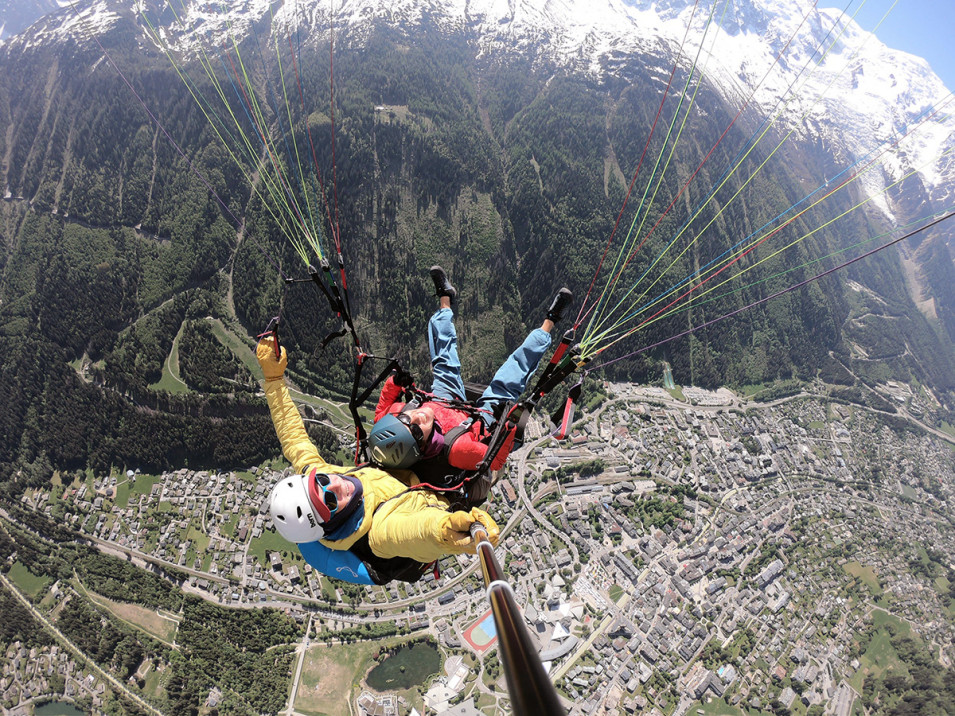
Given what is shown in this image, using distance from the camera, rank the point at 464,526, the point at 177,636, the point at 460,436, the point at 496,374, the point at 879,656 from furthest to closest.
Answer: the point at 879,656
the point at 177,636
the point at 496,374
the point at 460,436
the point at 464,526

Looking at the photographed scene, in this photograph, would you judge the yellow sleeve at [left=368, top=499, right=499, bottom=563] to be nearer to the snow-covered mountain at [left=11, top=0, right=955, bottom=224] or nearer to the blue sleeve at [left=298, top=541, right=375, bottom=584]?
the blue sleeve at [left=298, top=541, right=375, bottom=584]

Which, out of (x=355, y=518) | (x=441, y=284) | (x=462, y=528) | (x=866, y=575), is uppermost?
(x=441, y=284)

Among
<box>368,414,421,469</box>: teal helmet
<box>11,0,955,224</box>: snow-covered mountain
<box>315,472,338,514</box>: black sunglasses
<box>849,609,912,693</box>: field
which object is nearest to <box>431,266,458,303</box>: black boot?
<box>368,414,421,469</box>: teal helmet

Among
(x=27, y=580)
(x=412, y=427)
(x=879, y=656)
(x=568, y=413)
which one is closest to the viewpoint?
(x=412, y=427)

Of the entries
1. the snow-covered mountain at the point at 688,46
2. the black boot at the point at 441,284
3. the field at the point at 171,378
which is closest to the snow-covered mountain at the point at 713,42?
the snow-covered mountain at the point at 688,46

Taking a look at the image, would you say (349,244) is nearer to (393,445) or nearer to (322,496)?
(393,445)

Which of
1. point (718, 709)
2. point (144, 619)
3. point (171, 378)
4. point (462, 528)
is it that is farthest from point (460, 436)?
point (171, 378)

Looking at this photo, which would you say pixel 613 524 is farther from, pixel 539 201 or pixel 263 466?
pixel 539 201

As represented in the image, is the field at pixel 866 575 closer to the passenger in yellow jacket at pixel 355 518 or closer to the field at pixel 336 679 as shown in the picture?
the field at pixel 336 679

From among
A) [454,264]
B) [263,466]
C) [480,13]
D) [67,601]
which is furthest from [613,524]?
[480,13]
